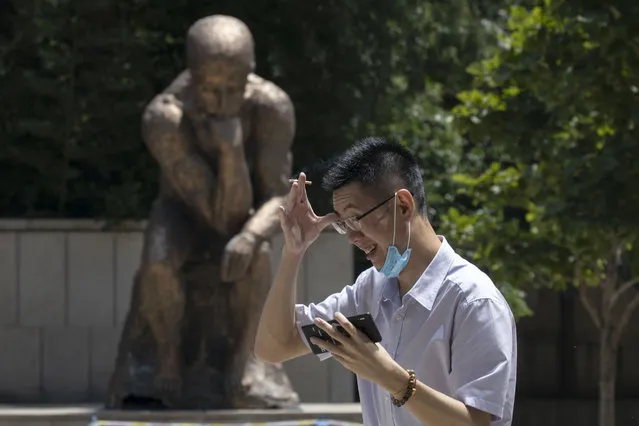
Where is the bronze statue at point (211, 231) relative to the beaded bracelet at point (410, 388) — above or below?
above

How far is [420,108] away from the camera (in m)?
14.9

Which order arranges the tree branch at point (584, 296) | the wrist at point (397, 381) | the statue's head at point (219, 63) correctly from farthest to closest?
the tree branch at point (584, 296) → the statue's head at point (219, 63) → the wrist at point (397, 381)

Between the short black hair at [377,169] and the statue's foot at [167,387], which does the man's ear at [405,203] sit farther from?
the statue's foot at [167,387]

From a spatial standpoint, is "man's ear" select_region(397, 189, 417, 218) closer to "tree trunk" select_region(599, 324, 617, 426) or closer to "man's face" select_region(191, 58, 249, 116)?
"man's face" select_region(191, 58, 249, 116)

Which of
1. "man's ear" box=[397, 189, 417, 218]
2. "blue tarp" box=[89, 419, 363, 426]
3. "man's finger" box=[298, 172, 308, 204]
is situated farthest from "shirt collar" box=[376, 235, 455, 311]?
"blue tarp" box=[89, 419, 363, 426]

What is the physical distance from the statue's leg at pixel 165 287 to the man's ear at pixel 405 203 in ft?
23.1

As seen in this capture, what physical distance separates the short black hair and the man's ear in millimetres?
28

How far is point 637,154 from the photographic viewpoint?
1058 centimetres

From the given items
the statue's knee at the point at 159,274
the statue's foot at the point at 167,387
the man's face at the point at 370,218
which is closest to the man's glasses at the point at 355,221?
the man's face at the point at 370,218

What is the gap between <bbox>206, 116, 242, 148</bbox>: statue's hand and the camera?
10500 millimetres

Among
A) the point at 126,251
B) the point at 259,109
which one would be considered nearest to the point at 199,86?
the point at 259,109

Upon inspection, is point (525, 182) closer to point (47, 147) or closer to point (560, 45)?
point (560, 45)

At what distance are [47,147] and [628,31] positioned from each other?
199 inches

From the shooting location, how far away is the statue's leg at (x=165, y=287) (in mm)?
10711
